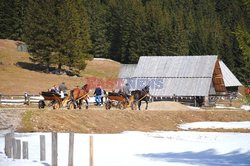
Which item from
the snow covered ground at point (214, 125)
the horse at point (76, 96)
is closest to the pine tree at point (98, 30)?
the snow covered ground at point (214, 125)

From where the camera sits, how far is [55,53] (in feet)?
261

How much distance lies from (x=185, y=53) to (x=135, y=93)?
7346 cm

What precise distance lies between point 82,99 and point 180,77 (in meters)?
28.3

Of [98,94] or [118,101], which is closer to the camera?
[118,101]

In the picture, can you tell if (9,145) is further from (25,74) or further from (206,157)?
(25,74)

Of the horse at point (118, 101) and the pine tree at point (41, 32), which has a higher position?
the pine tree at point (41, 32)

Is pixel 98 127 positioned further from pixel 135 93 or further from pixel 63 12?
pixel 63 12

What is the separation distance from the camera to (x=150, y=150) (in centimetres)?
2389

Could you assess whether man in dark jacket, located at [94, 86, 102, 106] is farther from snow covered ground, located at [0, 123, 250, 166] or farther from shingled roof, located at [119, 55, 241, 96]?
shingled roof, located at [119, 55, 241, 96]

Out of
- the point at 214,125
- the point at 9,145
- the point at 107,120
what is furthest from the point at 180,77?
the point at 9,145

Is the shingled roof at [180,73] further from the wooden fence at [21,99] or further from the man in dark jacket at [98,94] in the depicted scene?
the man in dark jacket at [98,94]

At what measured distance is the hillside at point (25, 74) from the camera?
66.1 metres

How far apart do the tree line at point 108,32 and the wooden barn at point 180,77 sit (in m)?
18.3

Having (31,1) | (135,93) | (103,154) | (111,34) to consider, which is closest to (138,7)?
(111,34)
